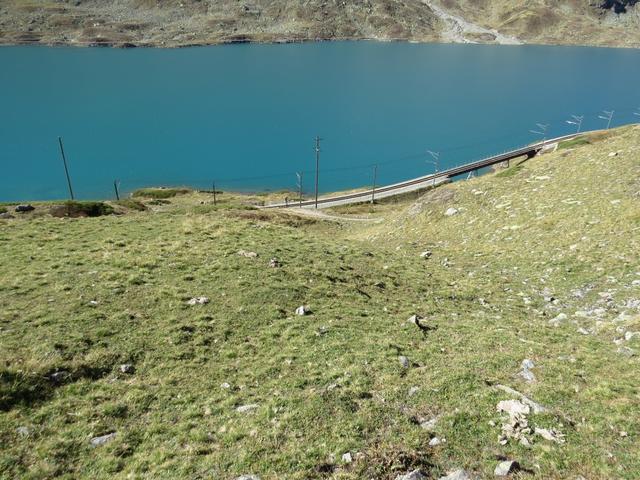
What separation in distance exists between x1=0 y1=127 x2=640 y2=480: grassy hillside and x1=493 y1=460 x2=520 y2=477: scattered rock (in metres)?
0.16

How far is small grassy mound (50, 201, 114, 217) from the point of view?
48.9 meters

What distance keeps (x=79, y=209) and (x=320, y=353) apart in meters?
48.1

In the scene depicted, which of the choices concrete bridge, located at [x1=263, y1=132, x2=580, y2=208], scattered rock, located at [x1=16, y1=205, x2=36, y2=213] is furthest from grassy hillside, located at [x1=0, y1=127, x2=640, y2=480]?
concrete bridge, located at [x1=263, y1=132, x2=580, y2=208]

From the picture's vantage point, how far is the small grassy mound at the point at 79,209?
48884mm

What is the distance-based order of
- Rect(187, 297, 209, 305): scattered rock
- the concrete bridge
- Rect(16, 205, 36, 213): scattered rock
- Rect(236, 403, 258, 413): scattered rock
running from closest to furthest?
Rect(236, 403, 258, 413): scattered rock, Rect(187, 297, 209, 305): scattered rock, Rect(16, 205, 36, 213): scattered rock, the concrete bridge

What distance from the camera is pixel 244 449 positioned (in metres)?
10.7

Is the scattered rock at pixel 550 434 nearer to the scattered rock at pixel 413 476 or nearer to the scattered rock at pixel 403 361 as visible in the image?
the scattered rock at pixel 413 476

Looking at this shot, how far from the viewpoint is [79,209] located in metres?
52.7

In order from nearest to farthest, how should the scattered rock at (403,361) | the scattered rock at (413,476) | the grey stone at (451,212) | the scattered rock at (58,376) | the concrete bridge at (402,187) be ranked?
1. the scattered rock at (413,476)
2. the scattered rock at (58,376)
3. the scattered rock at (403,361)
4. the grey stone at (451,212)
5. the concrete bridge at (402,187)

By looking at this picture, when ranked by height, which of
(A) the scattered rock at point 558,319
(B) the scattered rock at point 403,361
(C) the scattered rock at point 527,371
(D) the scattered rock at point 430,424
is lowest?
(A) the scattered rock at point 558,319

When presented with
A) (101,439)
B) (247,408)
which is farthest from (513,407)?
(101,439)

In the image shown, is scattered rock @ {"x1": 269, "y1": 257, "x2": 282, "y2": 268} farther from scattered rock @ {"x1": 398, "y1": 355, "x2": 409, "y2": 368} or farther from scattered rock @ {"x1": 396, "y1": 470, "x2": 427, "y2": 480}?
scattered rock @ {"x1": 396, "y1": 470, "x2": 427, "y2": 480}

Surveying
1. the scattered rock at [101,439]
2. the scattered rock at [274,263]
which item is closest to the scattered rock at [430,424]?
the scattered rock at [101,439]

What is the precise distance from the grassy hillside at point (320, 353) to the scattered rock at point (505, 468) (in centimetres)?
16
